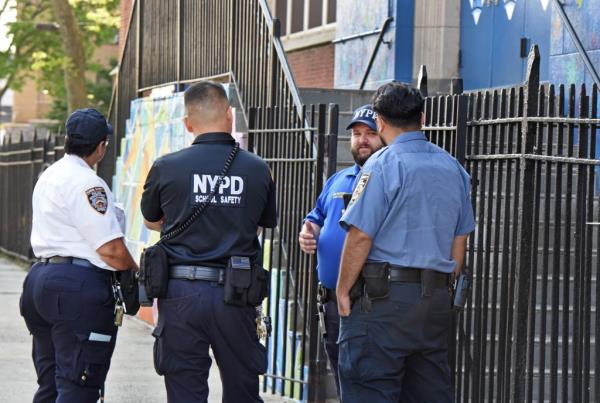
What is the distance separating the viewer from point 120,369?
10.7 meters

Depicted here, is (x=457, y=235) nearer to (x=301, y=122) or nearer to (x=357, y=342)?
(x=357, y=342)

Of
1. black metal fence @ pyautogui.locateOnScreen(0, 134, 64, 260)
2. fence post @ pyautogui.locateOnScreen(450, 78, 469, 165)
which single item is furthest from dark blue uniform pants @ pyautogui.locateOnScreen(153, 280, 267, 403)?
black metal fence @ pyautogui.locateOnScreen(0, 134, 64, 260)

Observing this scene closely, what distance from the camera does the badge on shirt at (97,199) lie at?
6254mm

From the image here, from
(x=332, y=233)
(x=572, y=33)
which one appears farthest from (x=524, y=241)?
(x=572, y=33)

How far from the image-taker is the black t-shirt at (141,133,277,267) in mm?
5828

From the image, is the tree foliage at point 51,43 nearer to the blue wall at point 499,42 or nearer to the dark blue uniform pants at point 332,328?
the blue wall at point 499,42

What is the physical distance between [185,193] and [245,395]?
98 cm

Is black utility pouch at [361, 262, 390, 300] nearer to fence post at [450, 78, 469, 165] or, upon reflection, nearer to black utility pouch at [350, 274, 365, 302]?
black utility pouch at [350, 274, 365, 302]

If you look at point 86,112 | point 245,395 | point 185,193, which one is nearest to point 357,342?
point 245,395

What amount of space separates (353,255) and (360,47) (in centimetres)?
992

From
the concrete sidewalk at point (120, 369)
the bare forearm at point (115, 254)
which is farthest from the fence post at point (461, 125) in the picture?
the concrete sidewalk at point (120, 369)

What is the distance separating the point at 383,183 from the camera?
5.54 metres

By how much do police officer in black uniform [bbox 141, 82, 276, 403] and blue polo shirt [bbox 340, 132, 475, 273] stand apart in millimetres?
608

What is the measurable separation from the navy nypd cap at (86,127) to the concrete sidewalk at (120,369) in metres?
3.22
